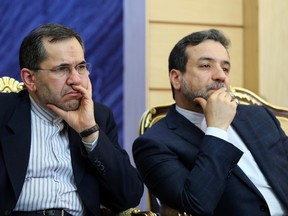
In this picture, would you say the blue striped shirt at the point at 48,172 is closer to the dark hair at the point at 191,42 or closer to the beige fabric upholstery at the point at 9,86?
the beige fabric upholstery at the point at 9,86

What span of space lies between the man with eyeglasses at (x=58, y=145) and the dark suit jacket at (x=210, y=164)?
12 cm

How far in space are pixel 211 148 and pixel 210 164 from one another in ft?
0.21

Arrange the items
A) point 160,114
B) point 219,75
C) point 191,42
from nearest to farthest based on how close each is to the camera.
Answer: point 219,75, point 191,42, point 160,114

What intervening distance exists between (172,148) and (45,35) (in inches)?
26.4

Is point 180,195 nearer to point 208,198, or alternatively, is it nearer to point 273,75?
point 208,198

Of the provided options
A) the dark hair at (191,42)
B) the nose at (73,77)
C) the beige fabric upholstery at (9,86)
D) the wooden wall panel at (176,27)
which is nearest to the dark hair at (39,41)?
the nose at (73,77)

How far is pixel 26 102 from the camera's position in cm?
239

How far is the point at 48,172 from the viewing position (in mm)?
2244

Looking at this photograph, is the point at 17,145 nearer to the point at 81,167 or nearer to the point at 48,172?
the point at 48,172

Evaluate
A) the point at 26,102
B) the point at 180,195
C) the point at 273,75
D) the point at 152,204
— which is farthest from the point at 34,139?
the point at 273,75

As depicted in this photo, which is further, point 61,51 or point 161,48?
point 161,48

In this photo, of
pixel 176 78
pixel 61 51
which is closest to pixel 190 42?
pixel 176 78

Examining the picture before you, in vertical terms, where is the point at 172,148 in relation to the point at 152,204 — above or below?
above

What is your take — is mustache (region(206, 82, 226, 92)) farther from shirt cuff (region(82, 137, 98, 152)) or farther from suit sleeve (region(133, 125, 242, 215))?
shirt cuff (region(82, 137, 98, 152))
